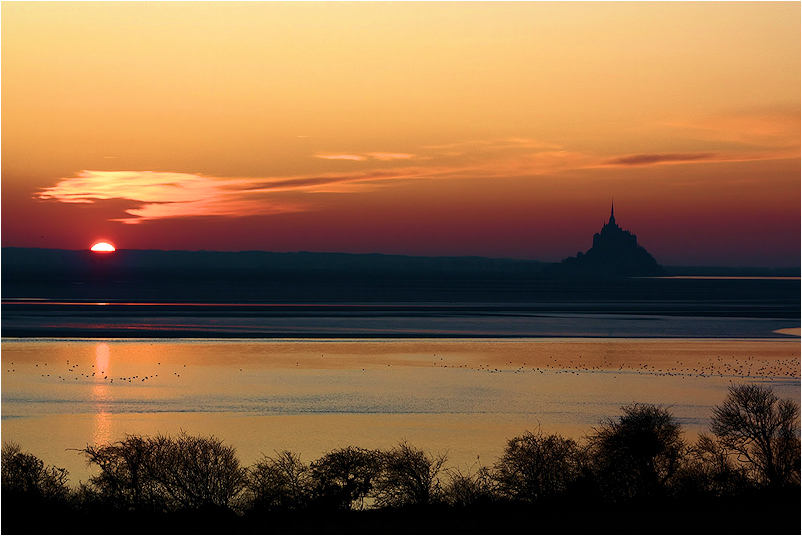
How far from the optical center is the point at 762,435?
157ft

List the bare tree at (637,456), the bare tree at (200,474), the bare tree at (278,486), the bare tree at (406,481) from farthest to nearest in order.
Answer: the bare tree at (637,456)
the bare tree at (200,474)
the bare tree at (406,481)
the bare tree at (278,486)

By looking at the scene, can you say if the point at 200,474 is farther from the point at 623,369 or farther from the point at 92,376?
the point at 623,369

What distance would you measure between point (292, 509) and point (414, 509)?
5.52 m

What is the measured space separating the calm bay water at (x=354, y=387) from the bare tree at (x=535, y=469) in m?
1.53

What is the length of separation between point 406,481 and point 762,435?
20.9 meters

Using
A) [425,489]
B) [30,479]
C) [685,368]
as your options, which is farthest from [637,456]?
[30,479]

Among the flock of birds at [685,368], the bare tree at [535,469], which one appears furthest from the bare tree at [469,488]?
the flock of birds at [685,368]

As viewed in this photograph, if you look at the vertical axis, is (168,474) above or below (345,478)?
above

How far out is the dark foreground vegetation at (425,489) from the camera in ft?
121

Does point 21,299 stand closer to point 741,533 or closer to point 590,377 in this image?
point 590,377

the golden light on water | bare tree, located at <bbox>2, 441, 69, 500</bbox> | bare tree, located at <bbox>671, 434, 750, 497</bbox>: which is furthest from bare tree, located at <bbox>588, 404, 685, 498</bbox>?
Result: the golden light on water

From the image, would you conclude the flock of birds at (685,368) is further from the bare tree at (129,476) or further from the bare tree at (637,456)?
the bare tree at (129,476)

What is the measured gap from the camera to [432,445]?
45.6 meters

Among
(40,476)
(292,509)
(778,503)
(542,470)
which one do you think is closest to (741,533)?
(778,503)
